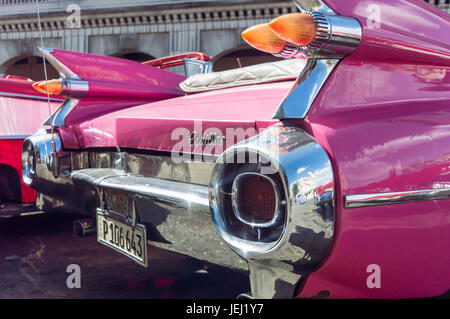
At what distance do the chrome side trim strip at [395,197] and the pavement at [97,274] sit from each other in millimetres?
910

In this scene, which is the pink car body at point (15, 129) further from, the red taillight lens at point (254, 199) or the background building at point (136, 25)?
the background building at point (136, 25)

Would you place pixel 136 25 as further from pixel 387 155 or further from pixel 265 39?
pixel 387 155

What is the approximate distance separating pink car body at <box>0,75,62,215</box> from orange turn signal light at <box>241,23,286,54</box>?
2419 millimetres

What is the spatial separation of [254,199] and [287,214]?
205 mm

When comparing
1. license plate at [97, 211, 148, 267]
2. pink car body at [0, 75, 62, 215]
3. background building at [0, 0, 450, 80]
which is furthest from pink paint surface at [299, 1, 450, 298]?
background building at [0, 0, 450, 80]

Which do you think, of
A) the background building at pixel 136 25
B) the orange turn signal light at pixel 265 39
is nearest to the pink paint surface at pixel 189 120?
the orange turn signal light at pixel 265 39

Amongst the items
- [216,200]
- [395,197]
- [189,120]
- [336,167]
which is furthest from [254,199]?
[189,120]

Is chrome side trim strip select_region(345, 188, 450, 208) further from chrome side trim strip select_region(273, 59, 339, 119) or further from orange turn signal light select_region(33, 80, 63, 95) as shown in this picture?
orange turn signal light select_region(33, 80, 63, 95)
